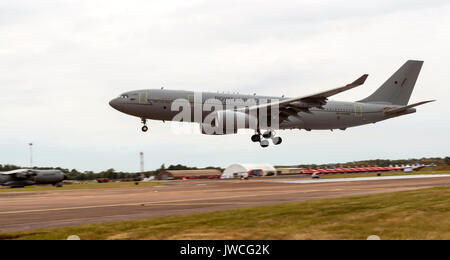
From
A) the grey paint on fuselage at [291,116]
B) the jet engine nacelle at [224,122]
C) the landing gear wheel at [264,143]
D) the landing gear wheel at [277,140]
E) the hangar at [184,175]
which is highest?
the grey paint on fuselage at [291,116]

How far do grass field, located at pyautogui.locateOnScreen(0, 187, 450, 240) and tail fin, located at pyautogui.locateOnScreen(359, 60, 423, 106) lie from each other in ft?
144

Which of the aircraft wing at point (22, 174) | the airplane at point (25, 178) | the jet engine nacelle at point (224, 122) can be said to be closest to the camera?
the jet engine nacelle at point (224, 122)

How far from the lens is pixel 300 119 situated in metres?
52.7

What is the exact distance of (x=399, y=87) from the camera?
61.6 meters

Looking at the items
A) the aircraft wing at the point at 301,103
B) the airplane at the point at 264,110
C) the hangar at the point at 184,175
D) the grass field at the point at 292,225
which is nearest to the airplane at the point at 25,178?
the airplane at the point at 264,110

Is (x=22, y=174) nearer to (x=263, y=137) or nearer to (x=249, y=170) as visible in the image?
(x=263, y=137)

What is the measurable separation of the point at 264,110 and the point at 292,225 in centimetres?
3276

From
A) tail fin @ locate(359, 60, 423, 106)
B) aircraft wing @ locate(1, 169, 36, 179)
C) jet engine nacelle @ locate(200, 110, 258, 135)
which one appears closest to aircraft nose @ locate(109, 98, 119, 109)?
jet engine nacelle @ locate(200, 110, 258, 135)

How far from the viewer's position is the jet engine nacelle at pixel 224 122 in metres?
44.4

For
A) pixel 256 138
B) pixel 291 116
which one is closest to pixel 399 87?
pixel 291 116

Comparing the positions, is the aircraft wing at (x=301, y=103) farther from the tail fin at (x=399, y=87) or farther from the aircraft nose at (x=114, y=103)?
the tail fin at (x=399, y=87)

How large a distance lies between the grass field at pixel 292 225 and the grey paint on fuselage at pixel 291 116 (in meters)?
27.8

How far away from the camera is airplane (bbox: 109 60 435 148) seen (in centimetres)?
4547
